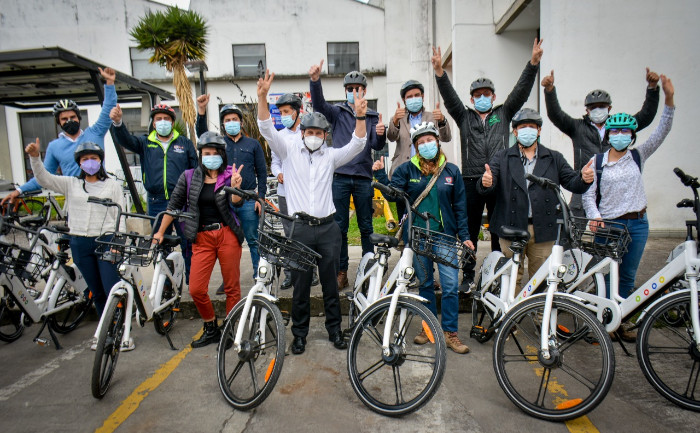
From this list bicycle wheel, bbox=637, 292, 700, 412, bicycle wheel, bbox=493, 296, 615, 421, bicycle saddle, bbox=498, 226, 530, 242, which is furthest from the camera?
Answer: bicycle saddle, bbox=498, 226, 530, 242

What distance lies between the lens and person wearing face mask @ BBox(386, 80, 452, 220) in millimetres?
4812

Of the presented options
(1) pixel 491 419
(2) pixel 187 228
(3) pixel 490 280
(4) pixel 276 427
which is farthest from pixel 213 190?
(1) pixel 491 419

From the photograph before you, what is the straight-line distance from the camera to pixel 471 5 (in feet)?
30.7

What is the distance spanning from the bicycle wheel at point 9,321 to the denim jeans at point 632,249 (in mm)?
6051

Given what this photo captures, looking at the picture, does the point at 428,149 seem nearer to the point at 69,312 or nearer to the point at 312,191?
the point at 312,191

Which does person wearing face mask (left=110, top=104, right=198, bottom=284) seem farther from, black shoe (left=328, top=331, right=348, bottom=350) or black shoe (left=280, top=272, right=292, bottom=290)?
black shoe (left=328, top=331, right=348, bottom=350)

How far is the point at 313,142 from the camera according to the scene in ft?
13.0

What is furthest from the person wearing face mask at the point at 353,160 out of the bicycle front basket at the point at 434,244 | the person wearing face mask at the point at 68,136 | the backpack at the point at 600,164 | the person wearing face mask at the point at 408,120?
the person wearing face mask at the point at 68,136

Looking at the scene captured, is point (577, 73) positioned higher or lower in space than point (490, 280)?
higher

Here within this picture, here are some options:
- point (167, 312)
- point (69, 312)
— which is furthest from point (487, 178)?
point (69, 312)

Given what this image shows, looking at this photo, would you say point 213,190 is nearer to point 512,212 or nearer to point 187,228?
point 187,228

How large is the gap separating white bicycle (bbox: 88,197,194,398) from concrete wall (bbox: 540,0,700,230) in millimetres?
6179

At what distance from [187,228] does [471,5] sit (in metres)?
8.03

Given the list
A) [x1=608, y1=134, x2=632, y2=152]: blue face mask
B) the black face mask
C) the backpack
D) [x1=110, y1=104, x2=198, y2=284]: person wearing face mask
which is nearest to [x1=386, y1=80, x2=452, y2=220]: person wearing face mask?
the backpack
